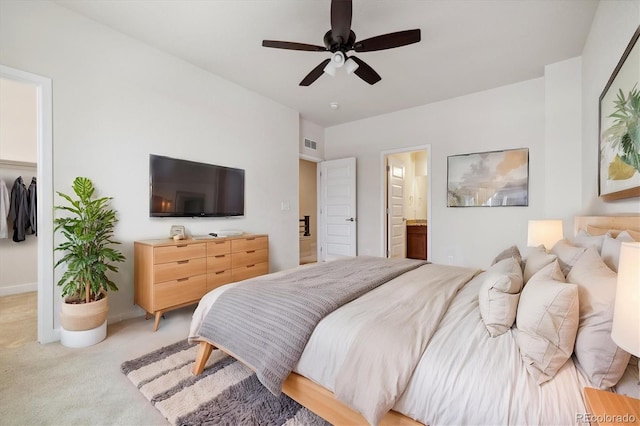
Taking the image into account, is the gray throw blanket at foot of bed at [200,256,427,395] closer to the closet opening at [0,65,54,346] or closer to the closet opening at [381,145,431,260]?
the closet opening at [0,65,54,346]

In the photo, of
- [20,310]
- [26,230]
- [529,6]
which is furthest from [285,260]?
[529,6]

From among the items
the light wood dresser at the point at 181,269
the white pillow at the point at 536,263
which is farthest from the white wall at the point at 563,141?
the light wood dresser at the point at 181,269

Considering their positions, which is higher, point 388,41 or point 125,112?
point 388,41

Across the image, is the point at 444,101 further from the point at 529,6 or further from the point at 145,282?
the point at 145,282

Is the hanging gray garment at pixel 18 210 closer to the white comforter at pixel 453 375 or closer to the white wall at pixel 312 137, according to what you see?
the white wall at pixel 312 137

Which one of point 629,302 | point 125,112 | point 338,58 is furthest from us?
point 125,112

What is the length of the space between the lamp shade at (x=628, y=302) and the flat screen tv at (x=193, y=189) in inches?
130

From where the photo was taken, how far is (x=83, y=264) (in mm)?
2141

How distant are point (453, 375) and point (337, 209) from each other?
4349 mm

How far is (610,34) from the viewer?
6.46 feet

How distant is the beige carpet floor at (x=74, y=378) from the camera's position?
56.5 inches

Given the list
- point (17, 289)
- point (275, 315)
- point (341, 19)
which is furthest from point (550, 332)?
point (17, 289)

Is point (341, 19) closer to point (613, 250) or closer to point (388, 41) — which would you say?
point (388, 41)

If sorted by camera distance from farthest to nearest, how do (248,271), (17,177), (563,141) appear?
1. (17,177)
2. (248,271)
3. (563,141)
